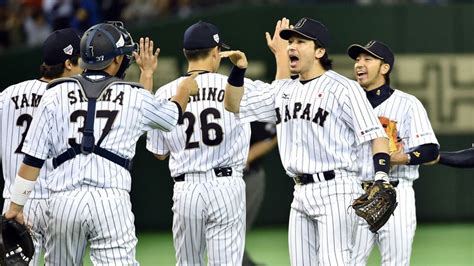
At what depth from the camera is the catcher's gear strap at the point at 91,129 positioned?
7539 millimetres

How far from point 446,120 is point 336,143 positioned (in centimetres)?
912

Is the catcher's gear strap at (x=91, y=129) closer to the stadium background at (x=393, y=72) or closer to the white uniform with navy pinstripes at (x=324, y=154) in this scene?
the white uniform with navy pinstripes at (x=324, y=154)

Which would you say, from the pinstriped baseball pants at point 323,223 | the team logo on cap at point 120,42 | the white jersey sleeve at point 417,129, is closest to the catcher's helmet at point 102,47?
the team logo on cap at point 120,42

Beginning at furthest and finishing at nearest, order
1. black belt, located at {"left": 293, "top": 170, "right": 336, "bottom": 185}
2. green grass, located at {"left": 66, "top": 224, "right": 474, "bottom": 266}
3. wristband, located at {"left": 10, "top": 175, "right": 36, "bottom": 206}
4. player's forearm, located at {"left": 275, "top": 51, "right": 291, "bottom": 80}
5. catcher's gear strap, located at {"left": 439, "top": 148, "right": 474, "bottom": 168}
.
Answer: green grass, located at {"left": 66, "top": 224, "right": 474, "bottom": 266}, catcher's gear strap, located at {"left": 439, "top": 148, "right": 474, "bottom": 168}, player's forearm, located at {"left": 275, "top": 51, "right": 291, "bottom": 80}, black belt, located at {"left": 293, "top": 170, "right": 336, "bottom": 185}, wristband, located at {"left": 10, "top": 175, "right": 36, "bottom": 206}

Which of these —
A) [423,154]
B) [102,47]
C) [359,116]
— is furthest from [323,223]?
[102,47]

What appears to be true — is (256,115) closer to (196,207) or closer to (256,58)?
(196,207)

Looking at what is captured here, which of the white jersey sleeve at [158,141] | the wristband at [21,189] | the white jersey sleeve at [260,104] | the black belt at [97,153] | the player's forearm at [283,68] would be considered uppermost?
the player's forearm at [283,68]

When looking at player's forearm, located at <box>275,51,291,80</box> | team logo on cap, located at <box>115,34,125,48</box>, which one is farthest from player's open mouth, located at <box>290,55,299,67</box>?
team logo on cap, located at <box>115,34,125,48</box>

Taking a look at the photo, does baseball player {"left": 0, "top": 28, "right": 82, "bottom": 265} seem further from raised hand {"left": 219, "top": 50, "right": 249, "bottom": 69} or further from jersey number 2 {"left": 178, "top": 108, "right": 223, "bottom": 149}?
raised hand {"left": 219, "top": 50, "right": 249, "bottom": 69}

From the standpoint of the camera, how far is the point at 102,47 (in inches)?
306

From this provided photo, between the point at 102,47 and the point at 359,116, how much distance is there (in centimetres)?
194

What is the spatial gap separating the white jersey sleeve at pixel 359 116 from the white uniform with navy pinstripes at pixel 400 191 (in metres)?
1.07

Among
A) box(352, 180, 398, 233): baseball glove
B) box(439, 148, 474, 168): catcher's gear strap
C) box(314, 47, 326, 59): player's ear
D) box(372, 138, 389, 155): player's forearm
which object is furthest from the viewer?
box(439, 148, 474, 168): catcher's gear strap

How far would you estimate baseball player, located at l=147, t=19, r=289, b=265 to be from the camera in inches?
367
